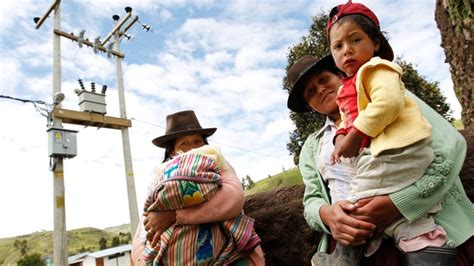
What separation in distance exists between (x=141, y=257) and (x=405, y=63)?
1158 cm

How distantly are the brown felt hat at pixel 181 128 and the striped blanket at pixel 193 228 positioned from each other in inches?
23.1

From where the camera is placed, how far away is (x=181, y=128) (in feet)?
7.82

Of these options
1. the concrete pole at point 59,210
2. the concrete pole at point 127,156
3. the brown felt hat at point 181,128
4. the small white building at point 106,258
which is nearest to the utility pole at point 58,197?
the concrete pole at point 59,210

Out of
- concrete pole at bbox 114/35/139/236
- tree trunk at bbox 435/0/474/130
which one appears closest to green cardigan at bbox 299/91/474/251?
tree trunk at bbox 435/0/474/130

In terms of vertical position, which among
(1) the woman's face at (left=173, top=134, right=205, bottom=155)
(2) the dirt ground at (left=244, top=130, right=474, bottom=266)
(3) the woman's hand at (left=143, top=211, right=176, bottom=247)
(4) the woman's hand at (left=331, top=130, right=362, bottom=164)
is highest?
(1) the woman's face at (left=173, top=134, right=205, bottom=155)

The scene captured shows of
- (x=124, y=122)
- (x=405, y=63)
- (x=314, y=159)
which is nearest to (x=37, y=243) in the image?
(x=124, y=122)

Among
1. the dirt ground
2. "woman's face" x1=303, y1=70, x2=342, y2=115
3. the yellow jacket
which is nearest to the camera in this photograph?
the yellow jacket

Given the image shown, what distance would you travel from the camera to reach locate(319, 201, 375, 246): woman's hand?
1.18m

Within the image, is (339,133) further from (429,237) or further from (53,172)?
(53,172)

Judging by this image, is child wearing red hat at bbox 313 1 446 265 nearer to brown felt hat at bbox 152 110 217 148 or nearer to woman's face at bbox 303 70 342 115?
woman's face at bbox 303 70 342 115

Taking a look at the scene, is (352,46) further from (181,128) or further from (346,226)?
(181,128)

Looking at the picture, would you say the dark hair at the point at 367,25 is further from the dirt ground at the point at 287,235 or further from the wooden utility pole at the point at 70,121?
the wooden utility pole at the point at 70,121

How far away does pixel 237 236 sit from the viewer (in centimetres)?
171

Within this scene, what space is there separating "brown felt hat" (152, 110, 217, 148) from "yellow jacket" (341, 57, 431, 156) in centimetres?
136
